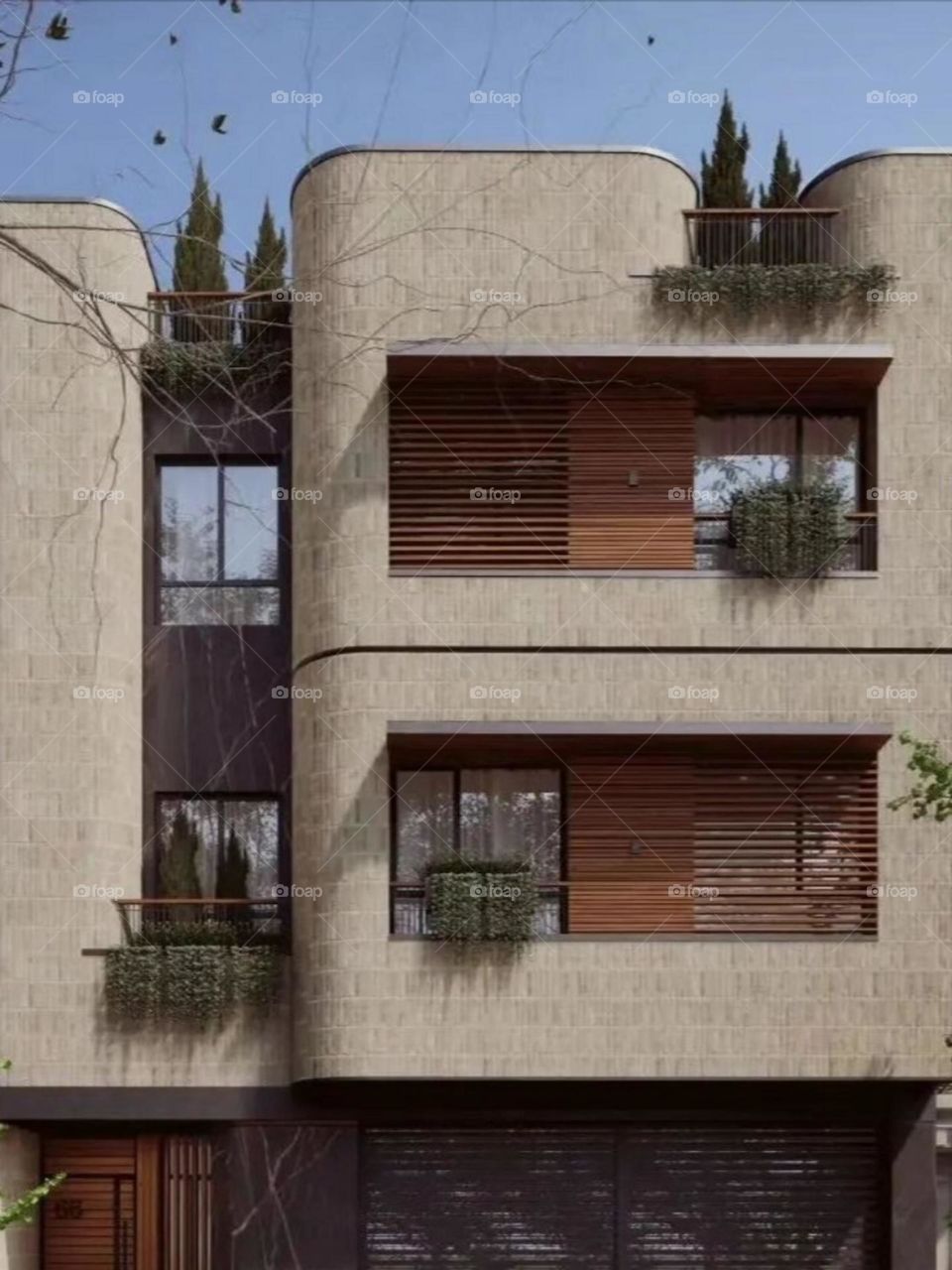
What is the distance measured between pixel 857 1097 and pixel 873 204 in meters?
9.83

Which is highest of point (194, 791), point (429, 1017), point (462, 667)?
point (462, 667)

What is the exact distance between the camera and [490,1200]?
1919cm

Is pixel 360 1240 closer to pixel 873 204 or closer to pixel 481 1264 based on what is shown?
pixel 481 1264

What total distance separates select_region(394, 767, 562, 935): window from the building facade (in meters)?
0.06

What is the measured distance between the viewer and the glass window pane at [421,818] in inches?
768

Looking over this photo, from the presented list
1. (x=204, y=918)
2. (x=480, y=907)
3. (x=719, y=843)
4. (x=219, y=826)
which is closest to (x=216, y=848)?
(x=219, y=826)

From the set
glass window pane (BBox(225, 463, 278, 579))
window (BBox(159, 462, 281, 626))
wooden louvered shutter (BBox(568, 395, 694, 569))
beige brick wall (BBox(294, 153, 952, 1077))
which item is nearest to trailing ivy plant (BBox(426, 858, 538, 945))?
beige brick wall (BBox(294, 153, 952, 1077))

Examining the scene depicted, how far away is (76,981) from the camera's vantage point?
19.0 meters

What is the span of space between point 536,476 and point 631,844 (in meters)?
4.24

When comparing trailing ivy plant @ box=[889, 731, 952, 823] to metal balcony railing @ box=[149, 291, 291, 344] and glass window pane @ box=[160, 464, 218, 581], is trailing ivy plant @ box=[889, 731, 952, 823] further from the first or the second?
metal balcony railing @ box=[149, 291, 291, 344]

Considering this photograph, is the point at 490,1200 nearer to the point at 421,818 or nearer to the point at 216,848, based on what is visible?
the point at 421,818

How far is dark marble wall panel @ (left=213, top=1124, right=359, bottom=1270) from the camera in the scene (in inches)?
744

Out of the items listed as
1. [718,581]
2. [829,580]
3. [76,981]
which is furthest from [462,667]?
[76,981]

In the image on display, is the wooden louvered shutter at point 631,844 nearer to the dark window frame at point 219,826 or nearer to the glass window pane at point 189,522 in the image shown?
the dark window frame at point 219,826
